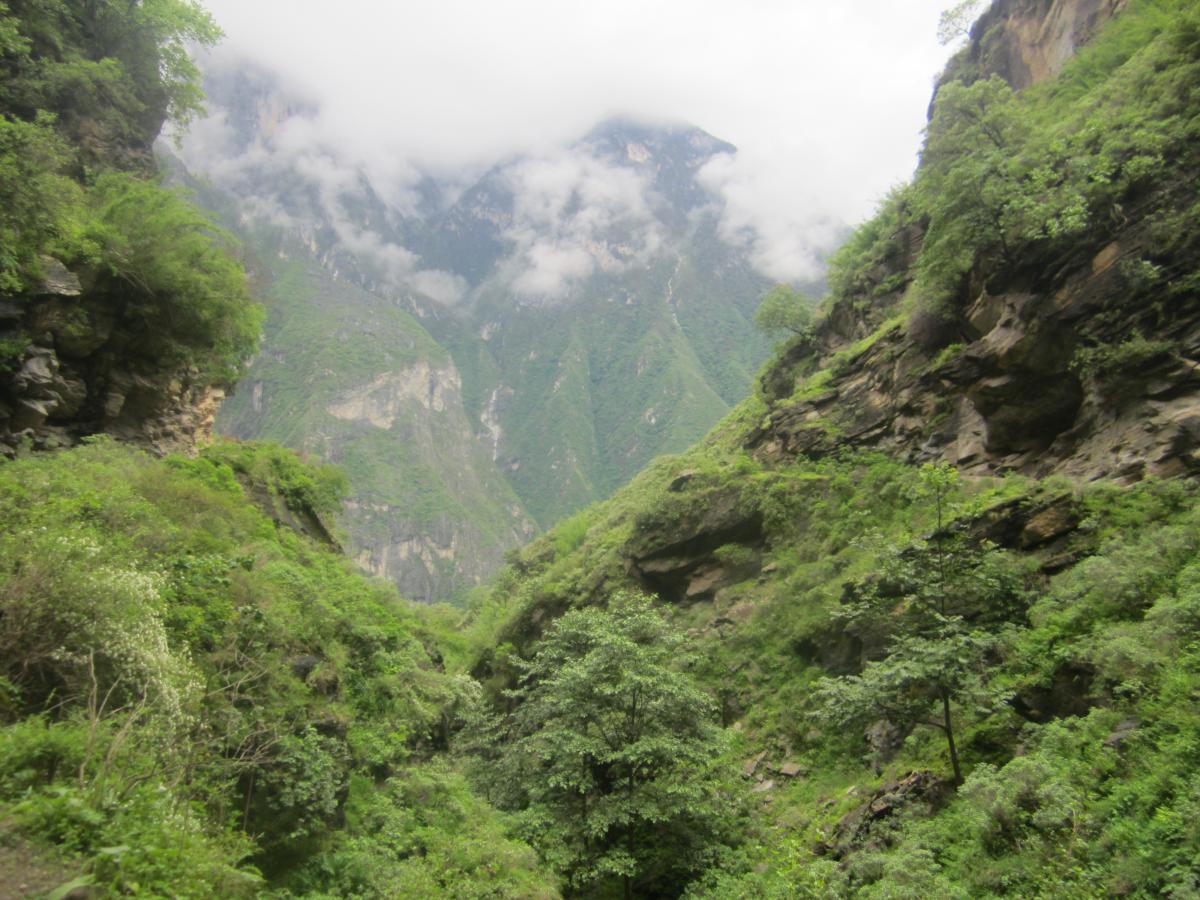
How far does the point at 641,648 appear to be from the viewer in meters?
14.3

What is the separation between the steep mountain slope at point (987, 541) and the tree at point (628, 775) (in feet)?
3.97

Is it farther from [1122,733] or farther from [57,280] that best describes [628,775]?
[57,280]

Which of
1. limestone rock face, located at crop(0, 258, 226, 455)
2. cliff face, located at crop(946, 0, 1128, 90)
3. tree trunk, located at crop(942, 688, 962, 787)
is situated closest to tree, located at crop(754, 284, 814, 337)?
cliff face, located at crop(946, 0, 1128, 90)

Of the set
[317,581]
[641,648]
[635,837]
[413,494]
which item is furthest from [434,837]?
[413,494]

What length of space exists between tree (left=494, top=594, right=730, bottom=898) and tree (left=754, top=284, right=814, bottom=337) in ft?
69.7

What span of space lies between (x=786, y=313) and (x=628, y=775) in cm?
2387

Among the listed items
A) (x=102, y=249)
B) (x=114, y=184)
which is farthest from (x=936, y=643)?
(x=114, y=184)

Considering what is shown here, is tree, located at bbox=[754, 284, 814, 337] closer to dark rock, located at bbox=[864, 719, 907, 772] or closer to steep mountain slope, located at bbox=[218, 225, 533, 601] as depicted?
dark rock, located at bbox=[864, 719, 907, 772]

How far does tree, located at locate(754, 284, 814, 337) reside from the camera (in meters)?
31.3

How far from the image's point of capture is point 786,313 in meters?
31.4

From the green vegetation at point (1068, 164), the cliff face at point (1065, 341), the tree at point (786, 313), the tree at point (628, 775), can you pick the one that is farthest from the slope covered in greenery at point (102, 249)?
the green vegetation at point (1068, 164)

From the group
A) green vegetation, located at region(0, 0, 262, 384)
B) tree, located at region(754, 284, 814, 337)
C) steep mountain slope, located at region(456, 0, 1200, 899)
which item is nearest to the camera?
steep mountain slope, located at region(456, 0, 1200, 899)

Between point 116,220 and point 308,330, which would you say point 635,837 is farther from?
point 308,330

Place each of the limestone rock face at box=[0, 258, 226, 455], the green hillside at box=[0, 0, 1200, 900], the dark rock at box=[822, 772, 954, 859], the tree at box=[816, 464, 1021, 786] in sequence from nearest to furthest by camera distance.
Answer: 1. the green hillside at box=[0, 0, 1200, 900]
2. the tree at box=[816, 464, 1021, 786]
3. the dark rock at box=[822, 772, 954, 859]
4. the limestone rock face at box=[0, 258, 226, 455]
